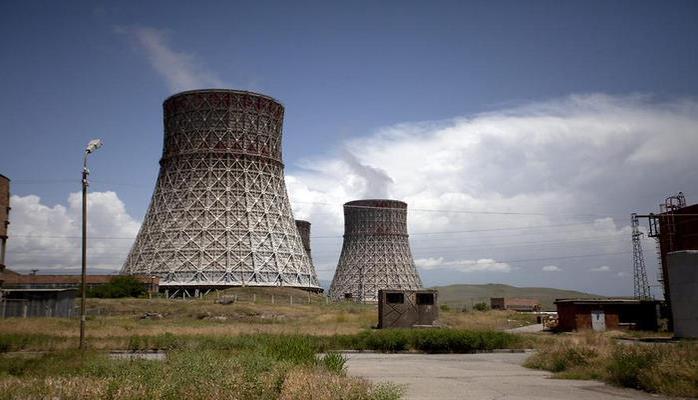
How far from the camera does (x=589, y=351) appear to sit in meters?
16.4

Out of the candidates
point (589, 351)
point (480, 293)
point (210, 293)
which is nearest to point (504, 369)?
point (589, 351)

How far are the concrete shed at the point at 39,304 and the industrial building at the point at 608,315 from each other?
34.1m

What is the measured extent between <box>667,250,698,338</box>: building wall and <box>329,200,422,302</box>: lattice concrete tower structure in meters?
48.7

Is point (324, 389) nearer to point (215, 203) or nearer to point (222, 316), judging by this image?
point (222, 316)

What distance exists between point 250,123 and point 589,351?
4201 cm

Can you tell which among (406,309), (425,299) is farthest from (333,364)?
(425,299)

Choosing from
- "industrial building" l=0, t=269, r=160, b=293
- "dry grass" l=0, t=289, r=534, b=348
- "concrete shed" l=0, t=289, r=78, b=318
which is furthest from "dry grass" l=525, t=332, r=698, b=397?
"industrial building" l=0, t=269, r=160, b=293

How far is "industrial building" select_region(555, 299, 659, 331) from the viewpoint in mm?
36750

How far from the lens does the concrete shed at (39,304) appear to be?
3667 cm

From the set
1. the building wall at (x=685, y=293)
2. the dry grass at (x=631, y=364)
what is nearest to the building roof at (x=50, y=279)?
the building wall at (x=685, y=293)

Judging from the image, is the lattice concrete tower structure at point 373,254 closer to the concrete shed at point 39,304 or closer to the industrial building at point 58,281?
the industrial building at point 58,281

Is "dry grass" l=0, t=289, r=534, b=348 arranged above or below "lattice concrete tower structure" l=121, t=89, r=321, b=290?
below

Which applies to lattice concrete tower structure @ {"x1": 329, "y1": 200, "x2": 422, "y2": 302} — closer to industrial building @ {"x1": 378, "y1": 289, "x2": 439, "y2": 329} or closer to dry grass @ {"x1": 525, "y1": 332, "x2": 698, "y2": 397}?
industrial building @ {"x1": 378, "y1": 289, "x2": 439, "y2": 329}

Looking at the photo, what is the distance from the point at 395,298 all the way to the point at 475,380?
20.9 m
